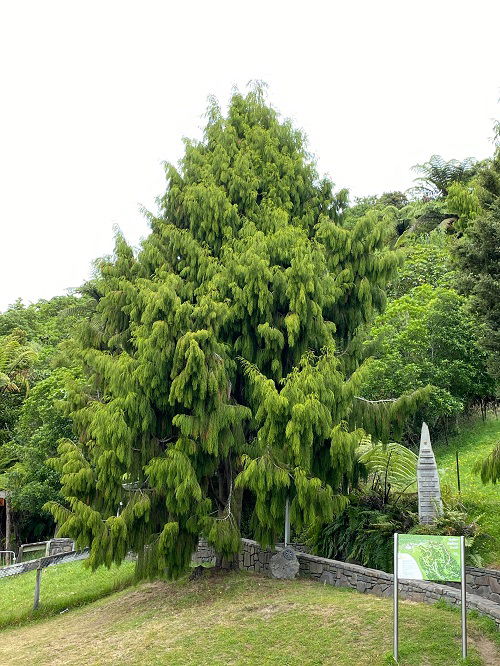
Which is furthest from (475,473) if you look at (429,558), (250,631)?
(250,631)

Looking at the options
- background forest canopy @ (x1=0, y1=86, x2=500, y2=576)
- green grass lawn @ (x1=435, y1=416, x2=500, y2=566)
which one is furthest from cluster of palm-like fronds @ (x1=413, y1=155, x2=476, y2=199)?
background forest canopy @ (x1=0, y1=86, x2=500, y2=576)

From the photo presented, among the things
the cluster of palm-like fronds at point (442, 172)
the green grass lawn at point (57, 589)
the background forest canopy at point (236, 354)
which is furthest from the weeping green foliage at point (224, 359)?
the cluster of palm-like fronds at point (442, 172)

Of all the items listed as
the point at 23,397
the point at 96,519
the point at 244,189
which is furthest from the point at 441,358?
the point at 23,397

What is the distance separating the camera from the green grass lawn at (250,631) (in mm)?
7699

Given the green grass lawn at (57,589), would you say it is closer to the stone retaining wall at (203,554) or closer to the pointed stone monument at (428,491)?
the stone retaining wall at (203,554)

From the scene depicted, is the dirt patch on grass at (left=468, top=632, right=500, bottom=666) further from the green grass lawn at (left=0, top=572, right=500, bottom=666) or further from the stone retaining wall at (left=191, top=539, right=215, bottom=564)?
the stone retaining wall at (left=191, top=539, right=215, bottom=564)

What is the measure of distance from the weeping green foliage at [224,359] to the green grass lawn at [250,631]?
0.76 meters

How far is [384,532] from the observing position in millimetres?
11477

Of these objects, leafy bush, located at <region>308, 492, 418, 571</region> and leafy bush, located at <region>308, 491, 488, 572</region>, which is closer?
leafy bush, located at <region>308, 491, 488, 572</region>

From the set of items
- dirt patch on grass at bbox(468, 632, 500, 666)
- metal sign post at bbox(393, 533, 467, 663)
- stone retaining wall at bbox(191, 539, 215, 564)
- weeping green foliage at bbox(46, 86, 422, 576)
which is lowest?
stone retaining wall at bbox(191, 539, 215, 564)

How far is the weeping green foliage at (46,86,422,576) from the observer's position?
1009 cm

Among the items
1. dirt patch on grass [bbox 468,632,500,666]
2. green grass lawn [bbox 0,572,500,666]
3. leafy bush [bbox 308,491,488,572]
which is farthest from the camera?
leafy bush [bbox 308,491,488,572]

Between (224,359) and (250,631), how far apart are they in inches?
168

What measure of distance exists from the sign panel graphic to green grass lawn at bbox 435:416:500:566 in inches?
68.5
